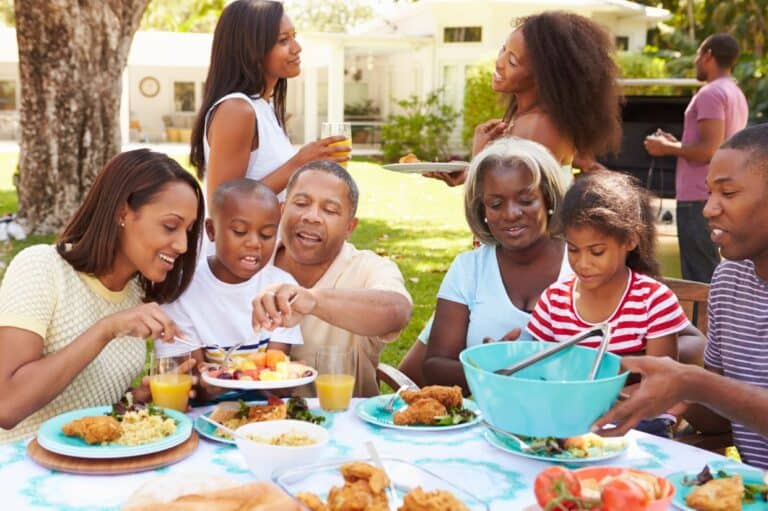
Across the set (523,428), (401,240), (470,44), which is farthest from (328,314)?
(470,44)

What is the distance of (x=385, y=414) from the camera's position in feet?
8.77

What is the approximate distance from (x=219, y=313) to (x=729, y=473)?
1.76 metres

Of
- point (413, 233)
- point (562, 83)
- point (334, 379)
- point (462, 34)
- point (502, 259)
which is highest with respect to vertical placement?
point (462, 34)

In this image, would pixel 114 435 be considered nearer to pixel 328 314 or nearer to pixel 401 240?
pixel 328 314

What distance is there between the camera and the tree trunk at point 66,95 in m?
9.76

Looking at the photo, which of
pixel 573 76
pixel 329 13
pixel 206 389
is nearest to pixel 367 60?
pixel 329 13

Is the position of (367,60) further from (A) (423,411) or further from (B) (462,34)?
(A) (423,411)

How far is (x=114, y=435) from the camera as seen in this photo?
2.27 m

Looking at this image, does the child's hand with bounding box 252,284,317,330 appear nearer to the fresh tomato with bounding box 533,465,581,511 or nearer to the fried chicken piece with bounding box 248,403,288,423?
the fried chicken piece with bounding box 248,403,288,423

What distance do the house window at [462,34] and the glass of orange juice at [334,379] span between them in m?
22.1

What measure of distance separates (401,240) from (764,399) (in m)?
8.84

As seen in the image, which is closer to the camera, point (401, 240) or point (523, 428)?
point (523, 428)

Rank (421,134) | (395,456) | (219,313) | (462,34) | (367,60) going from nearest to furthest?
(395,456), (219,313), (421,134), (462,34), (367,60)

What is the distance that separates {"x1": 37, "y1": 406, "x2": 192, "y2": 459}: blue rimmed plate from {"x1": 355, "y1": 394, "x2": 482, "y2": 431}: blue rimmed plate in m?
0.51
